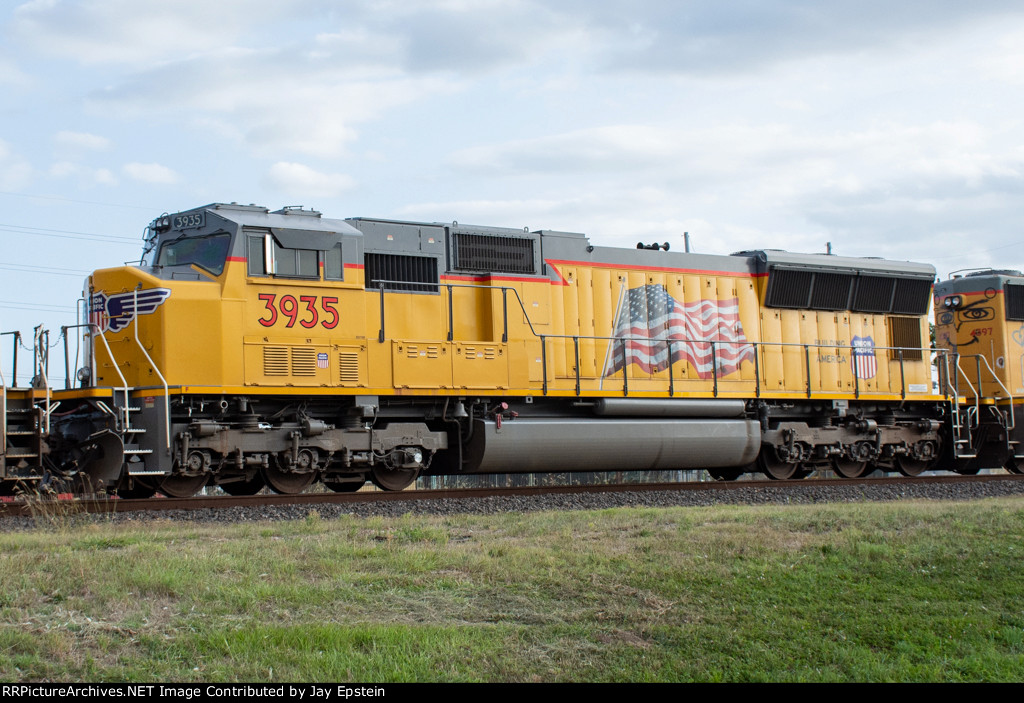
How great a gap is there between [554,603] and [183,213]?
8.61m

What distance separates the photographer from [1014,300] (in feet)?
64.6

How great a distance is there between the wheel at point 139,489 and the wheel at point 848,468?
11.4 metres

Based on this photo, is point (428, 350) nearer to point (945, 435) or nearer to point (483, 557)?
point (483, 557)

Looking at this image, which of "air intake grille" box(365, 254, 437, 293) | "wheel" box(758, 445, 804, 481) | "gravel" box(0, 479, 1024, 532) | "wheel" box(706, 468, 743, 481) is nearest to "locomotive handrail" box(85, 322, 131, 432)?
"gravel" box(0, 479, 1024, 532)

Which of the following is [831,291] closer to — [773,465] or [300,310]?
[773,465]

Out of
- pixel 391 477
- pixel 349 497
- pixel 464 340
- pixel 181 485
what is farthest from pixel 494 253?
pixel 181 485

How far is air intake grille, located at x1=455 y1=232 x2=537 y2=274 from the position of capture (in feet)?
47.8

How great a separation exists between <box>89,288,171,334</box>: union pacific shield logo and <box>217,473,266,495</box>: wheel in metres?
2.65

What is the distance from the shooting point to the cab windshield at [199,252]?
1241 centimetres

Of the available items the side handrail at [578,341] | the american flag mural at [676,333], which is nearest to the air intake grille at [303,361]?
the side handrail at [578,341]

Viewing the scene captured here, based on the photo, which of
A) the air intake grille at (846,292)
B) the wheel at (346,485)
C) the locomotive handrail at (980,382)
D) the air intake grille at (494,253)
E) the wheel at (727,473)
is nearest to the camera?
the wheel at (346,485)

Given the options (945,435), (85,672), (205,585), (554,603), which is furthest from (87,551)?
(945,435)

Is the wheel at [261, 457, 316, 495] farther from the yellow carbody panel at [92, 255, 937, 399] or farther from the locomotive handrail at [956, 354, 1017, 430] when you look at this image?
the locomotive handrail at [956, 354, 1017, 430]

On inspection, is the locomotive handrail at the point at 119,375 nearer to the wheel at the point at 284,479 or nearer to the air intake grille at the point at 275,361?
the air intake grille at the point at 275,361
